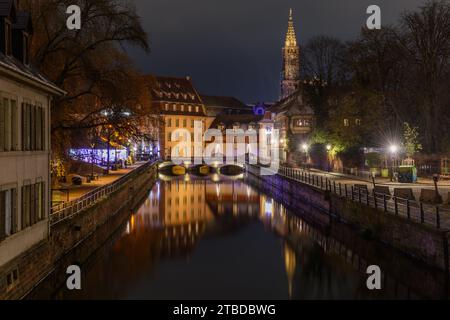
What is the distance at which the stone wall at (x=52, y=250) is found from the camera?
1485 cm

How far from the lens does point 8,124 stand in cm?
1482

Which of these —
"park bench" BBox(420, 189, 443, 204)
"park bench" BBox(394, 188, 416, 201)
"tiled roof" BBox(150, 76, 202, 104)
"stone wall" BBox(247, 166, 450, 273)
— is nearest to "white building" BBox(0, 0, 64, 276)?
"stone wall" BBox(247, 166, 450, 273)

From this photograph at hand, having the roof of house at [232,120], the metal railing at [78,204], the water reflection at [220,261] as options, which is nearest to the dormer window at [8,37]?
the metal railing at [78,204]

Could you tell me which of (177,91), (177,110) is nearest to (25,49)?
(177,110)

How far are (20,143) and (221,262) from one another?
40.6ft

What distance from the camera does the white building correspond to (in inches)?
571

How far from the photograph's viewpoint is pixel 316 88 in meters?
64.3

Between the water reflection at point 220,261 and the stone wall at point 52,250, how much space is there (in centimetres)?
112

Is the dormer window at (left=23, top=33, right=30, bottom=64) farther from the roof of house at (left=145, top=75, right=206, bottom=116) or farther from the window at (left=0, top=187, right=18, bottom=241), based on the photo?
the roof of house at (left=145, top=75, right=206, bottom=116)

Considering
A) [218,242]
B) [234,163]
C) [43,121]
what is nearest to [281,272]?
[218,242]

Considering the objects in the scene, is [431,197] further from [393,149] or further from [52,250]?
[393,149]

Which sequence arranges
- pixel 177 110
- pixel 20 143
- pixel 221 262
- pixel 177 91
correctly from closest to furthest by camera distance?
pixel 20 143, pixel 221 262, pixel 177 110, pixel 177 91

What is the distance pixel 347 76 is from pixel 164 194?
843 inches

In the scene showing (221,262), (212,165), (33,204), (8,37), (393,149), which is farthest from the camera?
(212,165)
